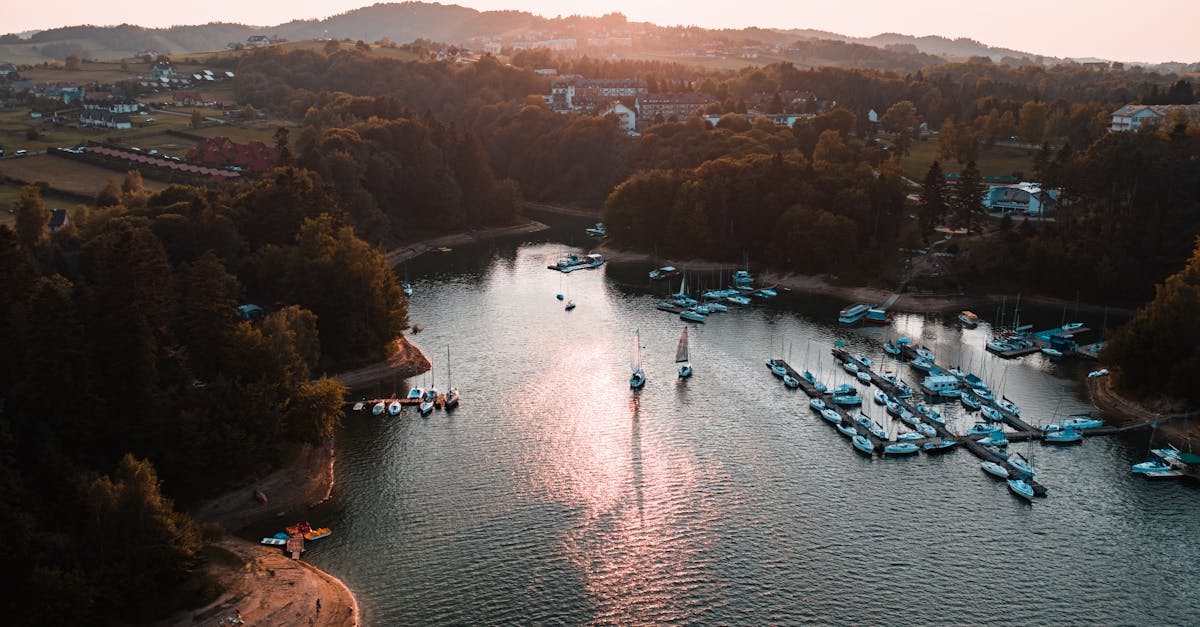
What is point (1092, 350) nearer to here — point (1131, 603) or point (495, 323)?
point (1131, 603)

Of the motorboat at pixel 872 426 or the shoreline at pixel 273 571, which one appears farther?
the motorboat at pixel 872 426

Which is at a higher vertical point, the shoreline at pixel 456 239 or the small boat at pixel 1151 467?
the shoreline at pixel 456 239

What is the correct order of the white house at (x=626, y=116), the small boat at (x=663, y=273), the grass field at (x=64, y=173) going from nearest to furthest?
the grass field at (x=64, y=173) < the small boat at (x=663, y=273) < the white house at (x=626, y=116)

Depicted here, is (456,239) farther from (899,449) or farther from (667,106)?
(899,449)

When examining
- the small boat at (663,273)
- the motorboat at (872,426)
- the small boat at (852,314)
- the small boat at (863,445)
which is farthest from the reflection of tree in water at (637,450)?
the small boat at (663,273)

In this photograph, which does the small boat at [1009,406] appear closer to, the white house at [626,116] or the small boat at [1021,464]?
the small boat at [1021,464]

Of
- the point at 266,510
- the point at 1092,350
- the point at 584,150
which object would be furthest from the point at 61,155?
the point at 1092,350
